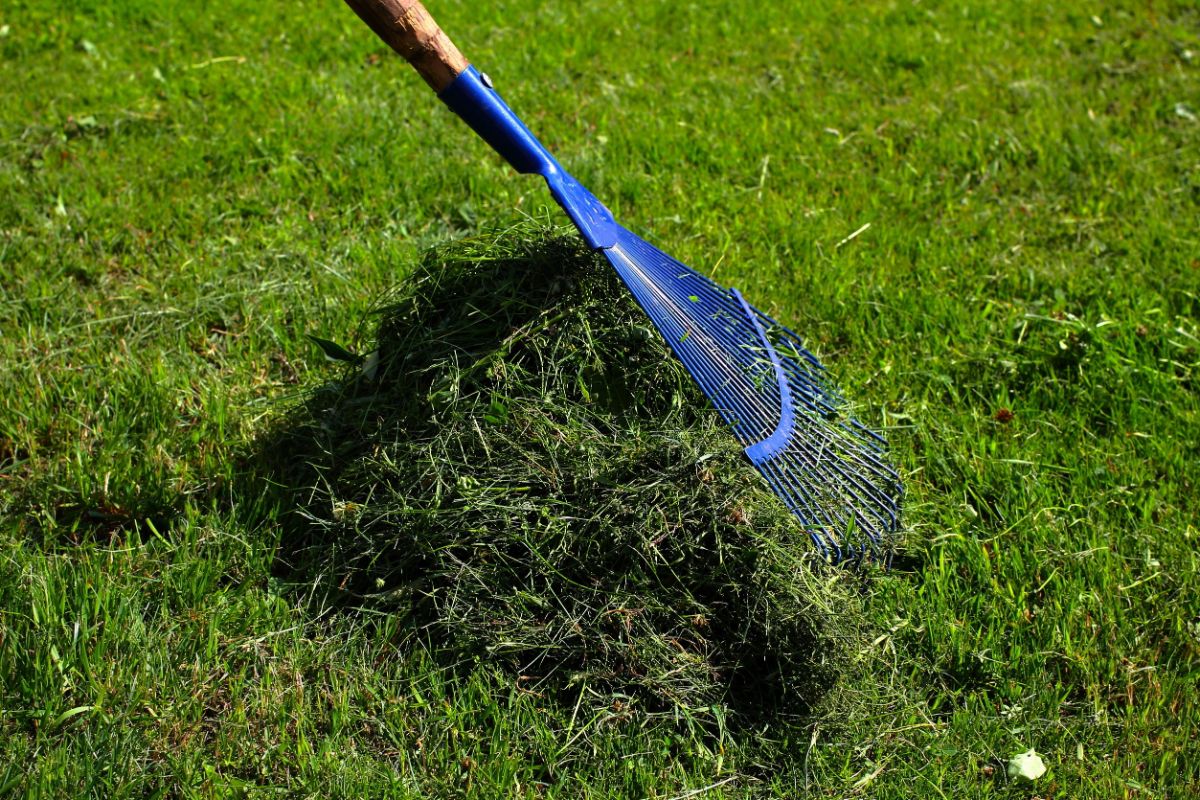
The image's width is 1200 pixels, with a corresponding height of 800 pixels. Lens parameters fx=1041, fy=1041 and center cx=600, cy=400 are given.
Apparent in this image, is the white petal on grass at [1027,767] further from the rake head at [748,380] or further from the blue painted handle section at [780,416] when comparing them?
the blue painted handle section at [780,416]

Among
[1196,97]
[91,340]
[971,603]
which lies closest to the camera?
[971,603]

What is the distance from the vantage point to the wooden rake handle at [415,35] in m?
2.17

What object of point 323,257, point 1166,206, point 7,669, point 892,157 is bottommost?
point 1166,206

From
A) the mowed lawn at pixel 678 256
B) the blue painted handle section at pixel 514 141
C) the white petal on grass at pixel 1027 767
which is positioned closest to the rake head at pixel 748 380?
the blue painted handle section at pixel 514 141

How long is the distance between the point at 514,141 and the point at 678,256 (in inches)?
55.5

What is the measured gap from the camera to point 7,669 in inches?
86.0

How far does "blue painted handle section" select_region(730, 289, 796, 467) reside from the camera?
2.45 meters

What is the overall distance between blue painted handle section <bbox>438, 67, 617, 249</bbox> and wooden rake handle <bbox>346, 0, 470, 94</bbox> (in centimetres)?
3

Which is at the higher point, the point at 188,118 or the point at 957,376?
the point at 188,118

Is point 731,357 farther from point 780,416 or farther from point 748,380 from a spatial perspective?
point 780,416

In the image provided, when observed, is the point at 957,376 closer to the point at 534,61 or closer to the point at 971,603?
the point at 971,603

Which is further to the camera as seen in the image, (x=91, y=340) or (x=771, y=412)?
(x=91, y=340)

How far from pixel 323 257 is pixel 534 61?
189 centimetres

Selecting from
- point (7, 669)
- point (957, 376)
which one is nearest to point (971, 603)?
point (957, 376)
